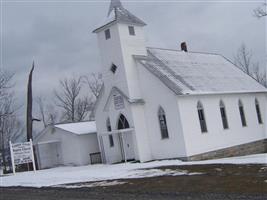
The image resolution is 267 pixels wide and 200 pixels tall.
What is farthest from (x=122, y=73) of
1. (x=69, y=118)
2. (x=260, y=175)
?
(x=69, y=118)

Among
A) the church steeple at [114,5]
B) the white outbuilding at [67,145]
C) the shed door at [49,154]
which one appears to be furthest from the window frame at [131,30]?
the shed door at [49,154]

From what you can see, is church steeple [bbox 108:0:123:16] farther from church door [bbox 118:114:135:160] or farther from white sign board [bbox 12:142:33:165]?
white sign board [bbox 12:142:33:165]

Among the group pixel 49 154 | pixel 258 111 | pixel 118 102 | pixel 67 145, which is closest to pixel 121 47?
pixel 118 102

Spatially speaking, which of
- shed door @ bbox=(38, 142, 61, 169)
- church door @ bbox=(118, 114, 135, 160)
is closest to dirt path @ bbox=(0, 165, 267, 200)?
church door @ bbox=(118, 114, 135, 160)

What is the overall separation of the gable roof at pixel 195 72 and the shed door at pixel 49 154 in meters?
11.3

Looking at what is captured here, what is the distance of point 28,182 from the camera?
2488cm

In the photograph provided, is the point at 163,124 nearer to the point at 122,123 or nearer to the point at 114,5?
the point at 122,123

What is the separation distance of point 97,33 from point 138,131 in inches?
302

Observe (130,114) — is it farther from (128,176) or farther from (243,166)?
(243,166)

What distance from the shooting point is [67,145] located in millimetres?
37094

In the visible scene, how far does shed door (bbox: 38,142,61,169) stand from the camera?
38.5 metres

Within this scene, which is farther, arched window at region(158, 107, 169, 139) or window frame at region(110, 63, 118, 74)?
window frame at region(110, 63, 118, 74)

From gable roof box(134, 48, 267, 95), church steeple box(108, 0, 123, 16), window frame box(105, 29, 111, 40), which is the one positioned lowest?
gable roof box(134, 48, 267, 95)

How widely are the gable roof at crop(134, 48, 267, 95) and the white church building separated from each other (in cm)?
11
